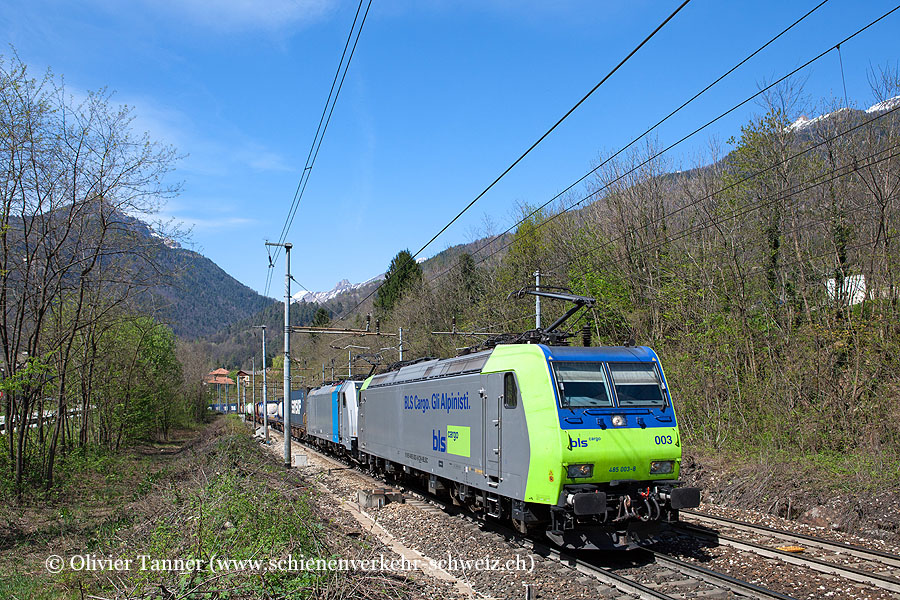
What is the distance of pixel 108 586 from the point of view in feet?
24.8

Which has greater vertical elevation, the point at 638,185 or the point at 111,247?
the point at 638,185

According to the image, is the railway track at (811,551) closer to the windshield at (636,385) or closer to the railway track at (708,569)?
the railway track at (708,569)

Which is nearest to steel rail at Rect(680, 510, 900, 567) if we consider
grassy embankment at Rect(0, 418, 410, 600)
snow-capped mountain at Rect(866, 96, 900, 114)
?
grassy embankment at Rect(0, 418, 410, 600)

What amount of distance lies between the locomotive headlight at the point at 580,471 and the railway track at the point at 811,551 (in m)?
2.79

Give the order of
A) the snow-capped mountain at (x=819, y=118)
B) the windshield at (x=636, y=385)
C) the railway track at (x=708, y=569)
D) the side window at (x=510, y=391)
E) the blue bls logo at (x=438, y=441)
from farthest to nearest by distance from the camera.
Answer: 1. the snow-capped mountain at (x=819, y=118)
2. the blue bls logo at (x=438, y=441)
3. the side window at (x=510, y=391)
4. the windshield at (x=636, y=385)
5. the railway track at (x=708, y=569)

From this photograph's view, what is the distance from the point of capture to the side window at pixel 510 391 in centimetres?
986

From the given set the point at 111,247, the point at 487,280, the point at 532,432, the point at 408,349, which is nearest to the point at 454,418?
the point at 532,432

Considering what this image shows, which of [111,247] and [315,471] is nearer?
[111,247]

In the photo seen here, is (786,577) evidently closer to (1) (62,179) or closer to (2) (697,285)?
(2) (697,285)

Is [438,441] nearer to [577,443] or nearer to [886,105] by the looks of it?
[577,443]

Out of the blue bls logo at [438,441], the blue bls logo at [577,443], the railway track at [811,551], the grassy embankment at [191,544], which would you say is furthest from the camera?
the blue bls logo at [438,441]

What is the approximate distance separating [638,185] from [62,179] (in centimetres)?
1883

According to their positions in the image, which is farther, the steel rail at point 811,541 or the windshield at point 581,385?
the windshield at point 581,385

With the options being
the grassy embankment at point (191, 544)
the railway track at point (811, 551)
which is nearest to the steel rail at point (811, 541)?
the railway track at point (811, 551)
